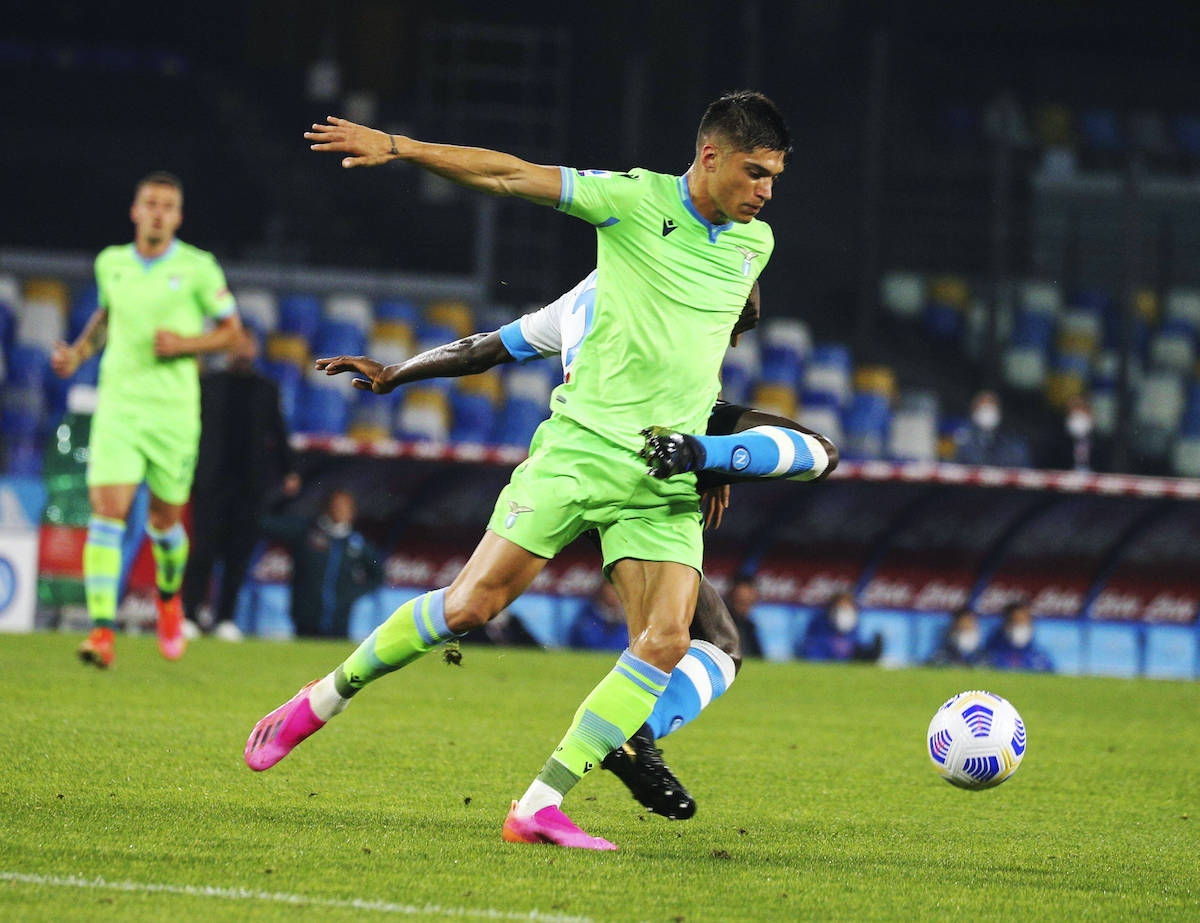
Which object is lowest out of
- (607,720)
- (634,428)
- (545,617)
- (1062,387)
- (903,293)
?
(545,617)

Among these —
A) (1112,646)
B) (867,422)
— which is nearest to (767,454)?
(1112,646)

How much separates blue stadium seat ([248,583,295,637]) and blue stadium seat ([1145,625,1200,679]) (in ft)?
23.1

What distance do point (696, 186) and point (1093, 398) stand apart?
603 inches

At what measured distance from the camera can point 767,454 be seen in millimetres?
4750

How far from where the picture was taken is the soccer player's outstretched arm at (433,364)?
16.8 ft

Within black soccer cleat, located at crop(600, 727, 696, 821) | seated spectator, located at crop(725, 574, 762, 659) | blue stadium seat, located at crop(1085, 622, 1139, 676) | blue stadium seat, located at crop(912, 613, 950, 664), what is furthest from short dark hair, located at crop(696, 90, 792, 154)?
blue stadium seat, located at crop(1085, 622, 1139, 676)

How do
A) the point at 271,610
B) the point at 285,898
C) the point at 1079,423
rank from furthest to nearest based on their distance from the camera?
the point at 1079,423 → the point at 271,610 → the point at 285,898

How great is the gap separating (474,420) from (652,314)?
1178 centimetres

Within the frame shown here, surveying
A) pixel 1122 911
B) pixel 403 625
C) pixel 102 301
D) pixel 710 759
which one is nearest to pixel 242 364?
pixel 102 301

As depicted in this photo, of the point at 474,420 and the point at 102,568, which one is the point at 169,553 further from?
the point at 474,420

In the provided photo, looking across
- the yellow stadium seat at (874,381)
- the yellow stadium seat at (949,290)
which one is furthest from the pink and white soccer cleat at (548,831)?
the yellow stadium seat at (949,290)

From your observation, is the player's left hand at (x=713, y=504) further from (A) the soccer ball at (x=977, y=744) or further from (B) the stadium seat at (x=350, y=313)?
(B) the stadium seat at (x=350, y=313)

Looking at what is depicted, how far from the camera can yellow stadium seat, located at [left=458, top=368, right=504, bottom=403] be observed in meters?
16.8

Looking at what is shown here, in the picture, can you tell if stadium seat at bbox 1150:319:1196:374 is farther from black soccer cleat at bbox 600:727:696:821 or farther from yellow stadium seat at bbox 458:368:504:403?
black soccer cleat at bbox 600:727:696:821
